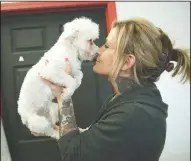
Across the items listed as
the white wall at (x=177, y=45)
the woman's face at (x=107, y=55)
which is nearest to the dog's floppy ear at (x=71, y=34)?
the woman's face at (x=107, y=55)

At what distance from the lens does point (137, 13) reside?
1.02 meters

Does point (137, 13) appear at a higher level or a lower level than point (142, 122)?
higher

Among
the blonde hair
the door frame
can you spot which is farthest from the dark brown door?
the blonde hair

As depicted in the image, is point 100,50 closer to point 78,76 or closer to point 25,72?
point 78,76

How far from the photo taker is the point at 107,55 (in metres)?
0.76

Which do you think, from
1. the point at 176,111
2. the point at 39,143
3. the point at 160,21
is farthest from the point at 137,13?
the point at 39,143

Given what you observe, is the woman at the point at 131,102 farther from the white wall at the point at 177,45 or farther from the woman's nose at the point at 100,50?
the white wall at the point at 177,45

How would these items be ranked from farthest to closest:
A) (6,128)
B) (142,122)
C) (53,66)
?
(6,128)
(53,66)
(142,122)

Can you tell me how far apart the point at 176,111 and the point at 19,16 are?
2.50 ft

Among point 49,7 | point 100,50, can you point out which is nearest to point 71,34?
point 100,50

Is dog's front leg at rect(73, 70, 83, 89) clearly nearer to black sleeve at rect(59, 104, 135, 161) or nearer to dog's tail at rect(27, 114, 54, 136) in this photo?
dog's tail at rect(27, 114, 54, 136)

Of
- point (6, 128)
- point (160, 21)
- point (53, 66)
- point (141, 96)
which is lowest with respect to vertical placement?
point (6, 128)

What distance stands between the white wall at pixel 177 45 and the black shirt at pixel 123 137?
14.6 inches

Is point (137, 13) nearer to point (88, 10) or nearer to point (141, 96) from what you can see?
point (88, 10)
